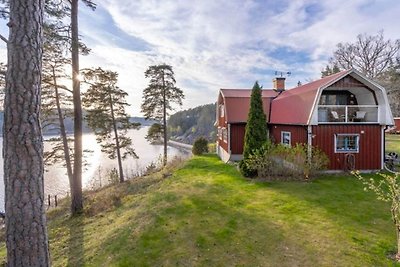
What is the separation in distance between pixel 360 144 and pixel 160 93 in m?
17.1

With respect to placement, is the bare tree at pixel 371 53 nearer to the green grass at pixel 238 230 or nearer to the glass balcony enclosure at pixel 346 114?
the glass balcony enclosure at pixel 346 114

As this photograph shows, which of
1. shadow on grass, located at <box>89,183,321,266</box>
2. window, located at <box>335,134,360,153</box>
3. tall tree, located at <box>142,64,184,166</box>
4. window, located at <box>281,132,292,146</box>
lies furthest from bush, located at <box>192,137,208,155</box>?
shadow on grass, located at <box>89,183,321,266</box>

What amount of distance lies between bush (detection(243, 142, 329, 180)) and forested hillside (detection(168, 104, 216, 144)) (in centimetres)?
6683

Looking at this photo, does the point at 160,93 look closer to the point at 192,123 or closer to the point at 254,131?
the point at 254,131

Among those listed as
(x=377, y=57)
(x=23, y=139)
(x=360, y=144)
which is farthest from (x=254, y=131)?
(x=377, y=57)

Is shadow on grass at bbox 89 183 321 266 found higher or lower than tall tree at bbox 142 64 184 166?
lower

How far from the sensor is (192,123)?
301 ft

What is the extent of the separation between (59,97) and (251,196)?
1176cm

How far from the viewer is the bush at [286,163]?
11656mm

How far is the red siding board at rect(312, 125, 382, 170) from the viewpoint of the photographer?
12727mm

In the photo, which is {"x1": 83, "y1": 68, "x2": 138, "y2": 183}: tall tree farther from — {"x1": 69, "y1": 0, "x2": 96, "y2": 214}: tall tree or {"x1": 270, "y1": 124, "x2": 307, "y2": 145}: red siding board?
{"x1": 270, "y1": 124, "x2": 307, "y2": 145}: red siding board

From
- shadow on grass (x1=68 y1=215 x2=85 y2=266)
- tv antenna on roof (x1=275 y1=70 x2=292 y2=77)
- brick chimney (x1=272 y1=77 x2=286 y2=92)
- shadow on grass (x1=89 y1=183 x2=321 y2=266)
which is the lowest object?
shadow on grass (x1=68 y1=215 x2=85 y2=266)

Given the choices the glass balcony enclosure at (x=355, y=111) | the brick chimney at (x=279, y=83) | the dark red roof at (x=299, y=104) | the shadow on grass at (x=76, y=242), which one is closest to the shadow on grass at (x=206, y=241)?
the shadow on grass at (x=76, y=242)

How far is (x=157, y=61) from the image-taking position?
24.4m
